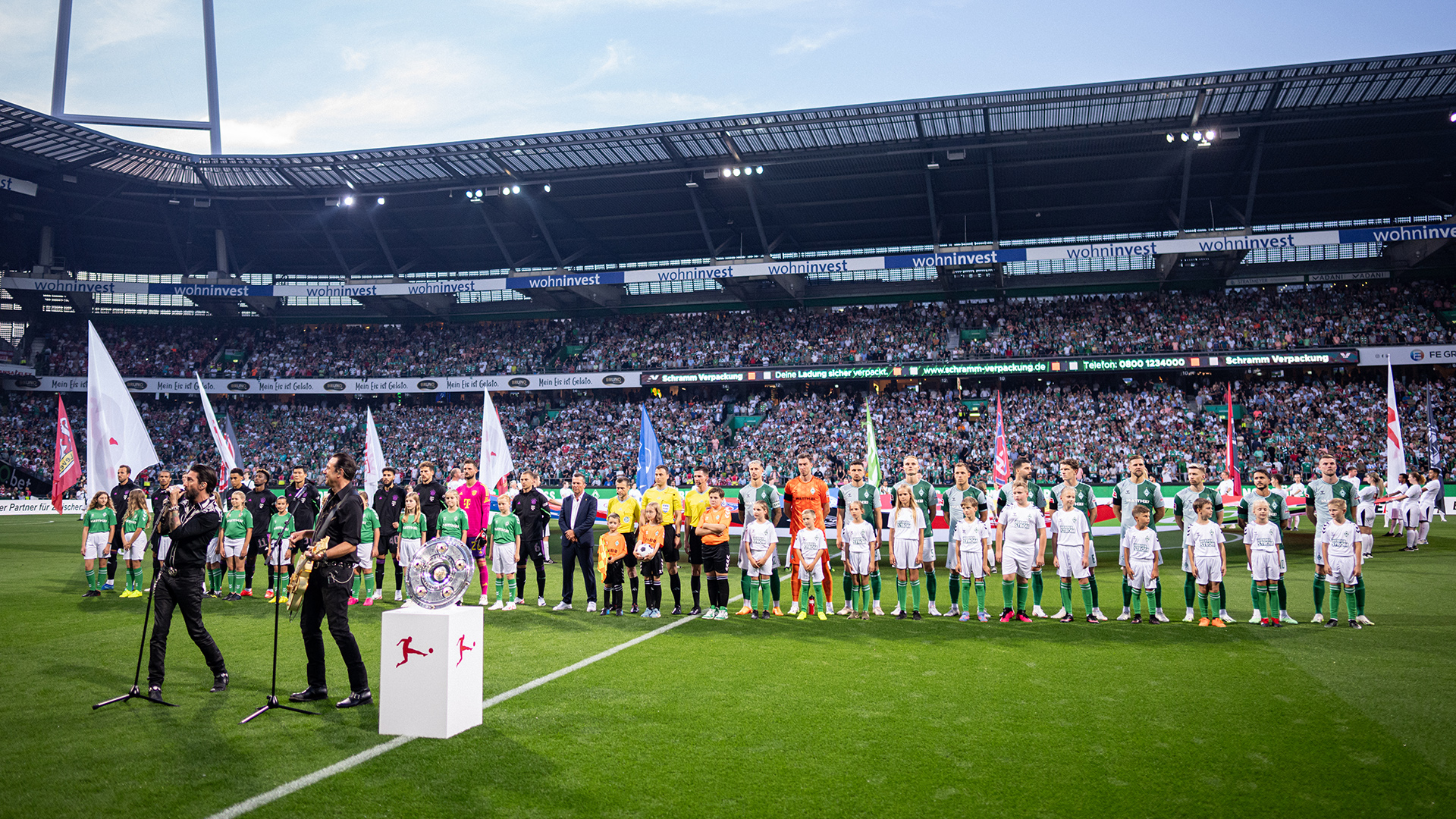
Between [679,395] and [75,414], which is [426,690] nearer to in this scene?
[679,395]

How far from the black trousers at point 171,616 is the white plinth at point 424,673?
2348mm

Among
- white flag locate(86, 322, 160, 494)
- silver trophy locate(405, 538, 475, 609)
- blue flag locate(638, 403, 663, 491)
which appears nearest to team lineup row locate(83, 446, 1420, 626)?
white flag locate(86, 322, 160, 494)

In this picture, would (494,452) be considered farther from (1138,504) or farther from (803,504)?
(1138,504)

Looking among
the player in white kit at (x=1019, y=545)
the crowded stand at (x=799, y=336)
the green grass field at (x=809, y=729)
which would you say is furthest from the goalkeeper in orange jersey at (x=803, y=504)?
the crowded stand at (x=799, y=336)

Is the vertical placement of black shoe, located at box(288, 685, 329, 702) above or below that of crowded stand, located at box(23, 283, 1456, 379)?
below

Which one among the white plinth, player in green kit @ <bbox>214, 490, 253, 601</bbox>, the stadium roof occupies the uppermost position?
the stadium roof

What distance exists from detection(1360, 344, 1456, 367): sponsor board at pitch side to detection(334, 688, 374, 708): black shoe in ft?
→ 125

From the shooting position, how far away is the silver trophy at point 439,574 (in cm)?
618

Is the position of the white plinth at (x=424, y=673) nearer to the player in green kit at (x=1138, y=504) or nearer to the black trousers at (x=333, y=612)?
the black trousers at (x=333, y=612)

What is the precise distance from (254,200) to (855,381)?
1244 inches

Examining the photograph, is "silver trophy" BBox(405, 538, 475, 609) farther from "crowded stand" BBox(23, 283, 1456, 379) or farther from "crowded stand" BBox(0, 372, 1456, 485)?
"crowded stand" BBox(23, 283, 1456, 379)

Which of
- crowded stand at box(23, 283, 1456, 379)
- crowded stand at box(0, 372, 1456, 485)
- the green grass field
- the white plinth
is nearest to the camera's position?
the green grass field

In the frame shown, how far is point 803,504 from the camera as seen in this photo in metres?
11.9

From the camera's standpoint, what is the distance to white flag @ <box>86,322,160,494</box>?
13.5m
